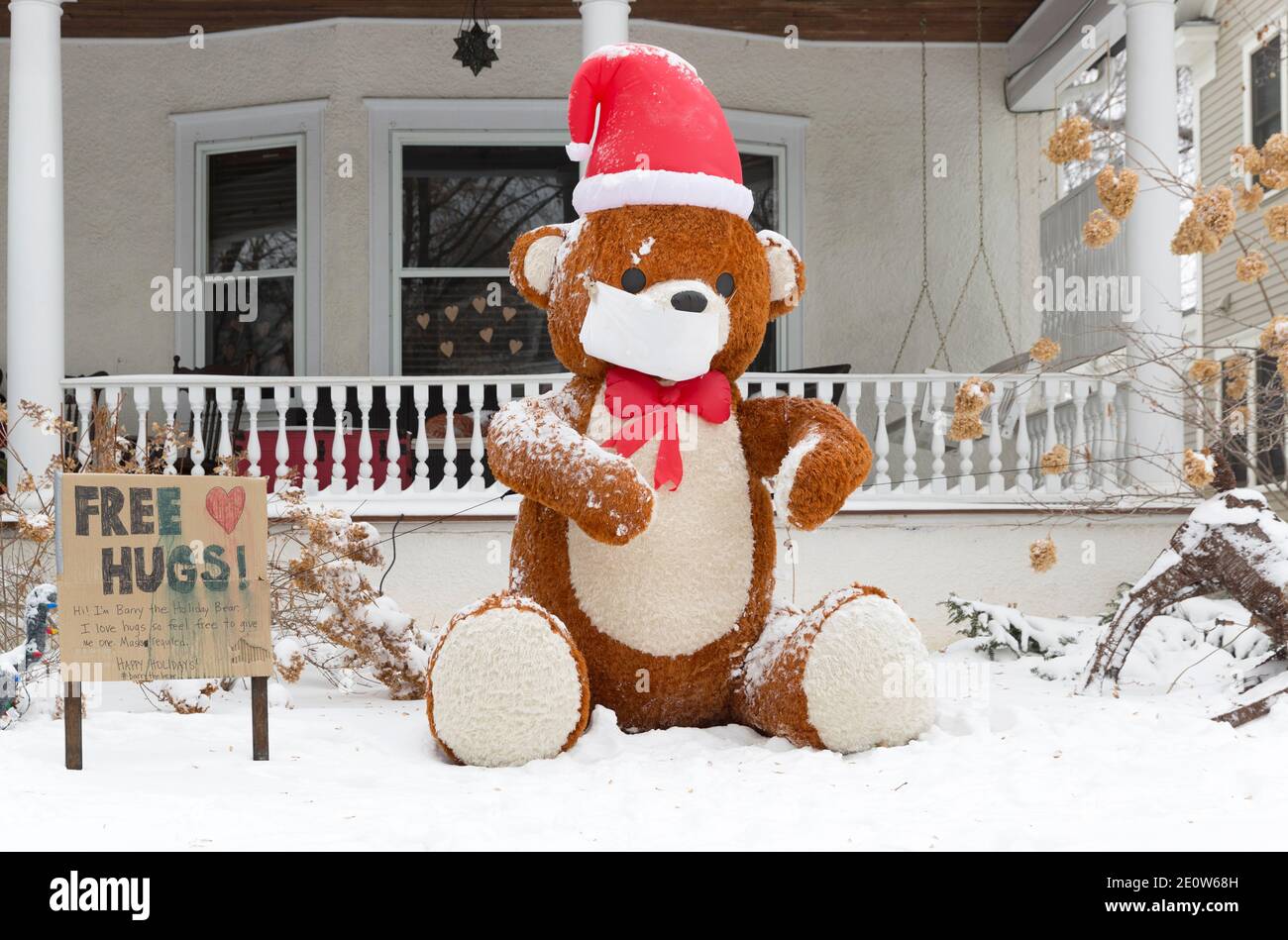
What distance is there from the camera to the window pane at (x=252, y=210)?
27.1 ft

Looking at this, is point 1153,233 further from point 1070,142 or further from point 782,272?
point 782,272

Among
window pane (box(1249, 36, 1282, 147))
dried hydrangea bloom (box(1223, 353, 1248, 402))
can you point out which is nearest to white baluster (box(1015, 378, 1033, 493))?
dried hydrangea bloom (box(1223, 353, 1248, 402))

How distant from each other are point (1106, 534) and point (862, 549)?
4.04 ft

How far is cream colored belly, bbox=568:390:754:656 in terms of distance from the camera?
315cm

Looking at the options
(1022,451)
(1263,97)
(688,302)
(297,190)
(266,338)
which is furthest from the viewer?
(1263,97)

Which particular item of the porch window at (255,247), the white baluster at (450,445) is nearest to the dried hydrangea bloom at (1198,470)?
the white baluster at (450,445)

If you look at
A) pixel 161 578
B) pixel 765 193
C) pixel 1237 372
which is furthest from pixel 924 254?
pixel 161 578

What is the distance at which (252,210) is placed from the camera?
8.32 metres

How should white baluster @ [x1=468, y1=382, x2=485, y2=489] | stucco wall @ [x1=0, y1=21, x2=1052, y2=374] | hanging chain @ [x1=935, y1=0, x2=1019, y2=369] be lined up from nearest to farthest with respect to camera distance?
white baluster @ [x1=468, y1=382, x2=485, y2=489] → stucco wall @ [x1=0, y1=21, x2=1052, y2=374] → hanging chain @ [x1=935, y1=0, x2=1019, y2=369]

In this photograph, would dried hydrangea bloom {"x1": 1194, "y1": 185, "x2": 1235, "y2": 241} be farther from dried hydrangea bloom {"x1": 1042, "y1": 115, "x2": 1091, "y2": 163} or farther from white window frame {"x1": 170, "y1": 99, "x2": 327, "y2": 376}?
white window frame {"x1": 170, "y1": 99, "x2": 327, "y2": 376}

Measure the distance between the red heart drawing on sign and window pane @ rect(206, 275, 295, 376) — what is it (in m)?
5.42

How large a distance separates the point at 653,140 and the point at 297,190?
5.58 metres
